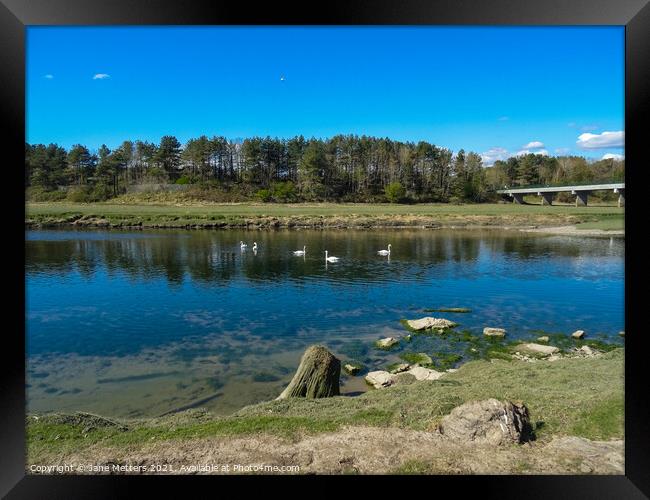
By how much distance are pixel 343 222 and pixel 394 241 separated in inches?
344

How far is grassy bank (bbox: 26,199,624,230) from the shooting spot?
30.2m

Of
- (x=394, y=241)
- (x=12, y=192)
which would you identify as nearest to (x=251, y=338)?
(x=12, y=192)

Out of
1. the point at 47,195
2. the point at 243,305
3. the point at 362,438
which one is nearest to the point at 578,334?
the point at 362,438

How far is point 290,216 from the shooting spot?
35.6m

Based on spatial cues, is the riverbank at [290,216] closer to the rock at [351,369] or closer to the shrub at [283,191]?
the shrub at [283,191]

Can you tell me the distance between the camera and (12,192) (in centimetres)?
372

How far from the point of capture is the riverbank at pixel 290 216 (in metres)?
30.1

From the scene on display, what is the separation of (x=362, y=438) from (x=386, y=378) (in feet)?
10.1

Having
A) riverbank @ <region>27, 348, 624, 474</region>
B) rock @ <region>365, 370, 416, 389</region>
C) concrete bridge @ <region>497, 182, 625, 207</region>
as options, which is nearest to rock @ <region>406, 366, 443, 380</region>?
rock @ <region>365, 370, 416, 389</region>

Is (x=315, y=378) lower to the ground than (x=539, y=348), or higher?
higher

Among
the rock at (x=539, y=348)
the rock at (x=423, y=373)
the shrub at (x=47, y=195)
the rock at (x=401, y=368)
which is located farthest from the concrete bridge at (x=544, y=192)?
the shrub at (x=47, y=195)

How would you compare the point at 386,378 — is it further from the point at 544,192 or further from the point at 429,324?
the point at 544,192
